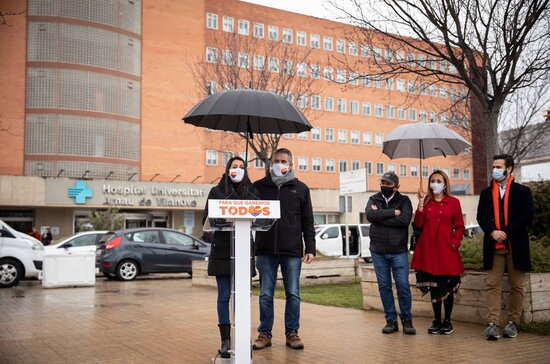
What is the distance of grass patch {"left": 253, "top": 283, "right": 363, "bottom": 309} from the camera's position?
10.9 m

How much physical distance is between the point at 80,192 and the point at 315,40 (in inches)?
1093

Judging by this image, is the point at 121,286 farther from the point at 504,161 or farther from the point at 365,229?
the point at 365,229

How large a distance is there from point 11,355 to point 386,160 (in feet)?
191

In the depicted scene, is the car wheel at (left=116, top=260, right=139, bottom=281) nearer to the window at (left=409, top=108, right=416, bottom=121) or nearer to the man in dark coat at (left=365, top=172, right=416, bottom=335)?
the man in dark coat at (left=365, top=172, right=416, bottom=335)

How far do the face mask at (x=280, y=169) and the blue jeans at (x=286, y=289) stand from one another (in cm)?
91

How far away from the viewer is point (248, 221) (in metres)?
5.59

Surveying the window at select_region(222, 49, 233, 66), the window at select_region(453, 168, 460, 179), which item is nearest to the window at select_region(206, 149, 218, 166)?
the window at select_region(222, 49, 233, 66)

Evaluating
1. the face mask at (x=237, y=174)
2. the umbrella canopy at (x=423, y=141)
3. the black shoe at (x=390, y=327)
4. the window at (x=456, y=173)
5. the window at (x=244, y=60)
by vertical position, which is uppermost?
the window at (x=244, y=60)

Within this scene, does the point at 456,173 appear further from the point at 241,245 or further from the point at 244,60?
the point at 241,245

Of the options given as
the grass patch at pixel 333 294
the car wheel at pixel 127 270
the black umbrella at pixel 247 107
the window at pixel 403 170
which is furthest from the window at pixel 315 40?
the black umbrella at pixel 247 107

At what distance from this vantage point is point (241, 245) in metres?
5.57

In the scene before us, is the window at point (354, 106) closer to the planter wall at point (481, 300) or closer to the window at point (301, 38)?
the window at point (301, 38)

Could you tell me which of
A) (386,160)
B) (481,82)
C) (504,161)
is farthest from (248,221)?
(386,160)

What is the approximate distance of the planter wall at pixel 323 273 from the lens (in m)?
14.4
